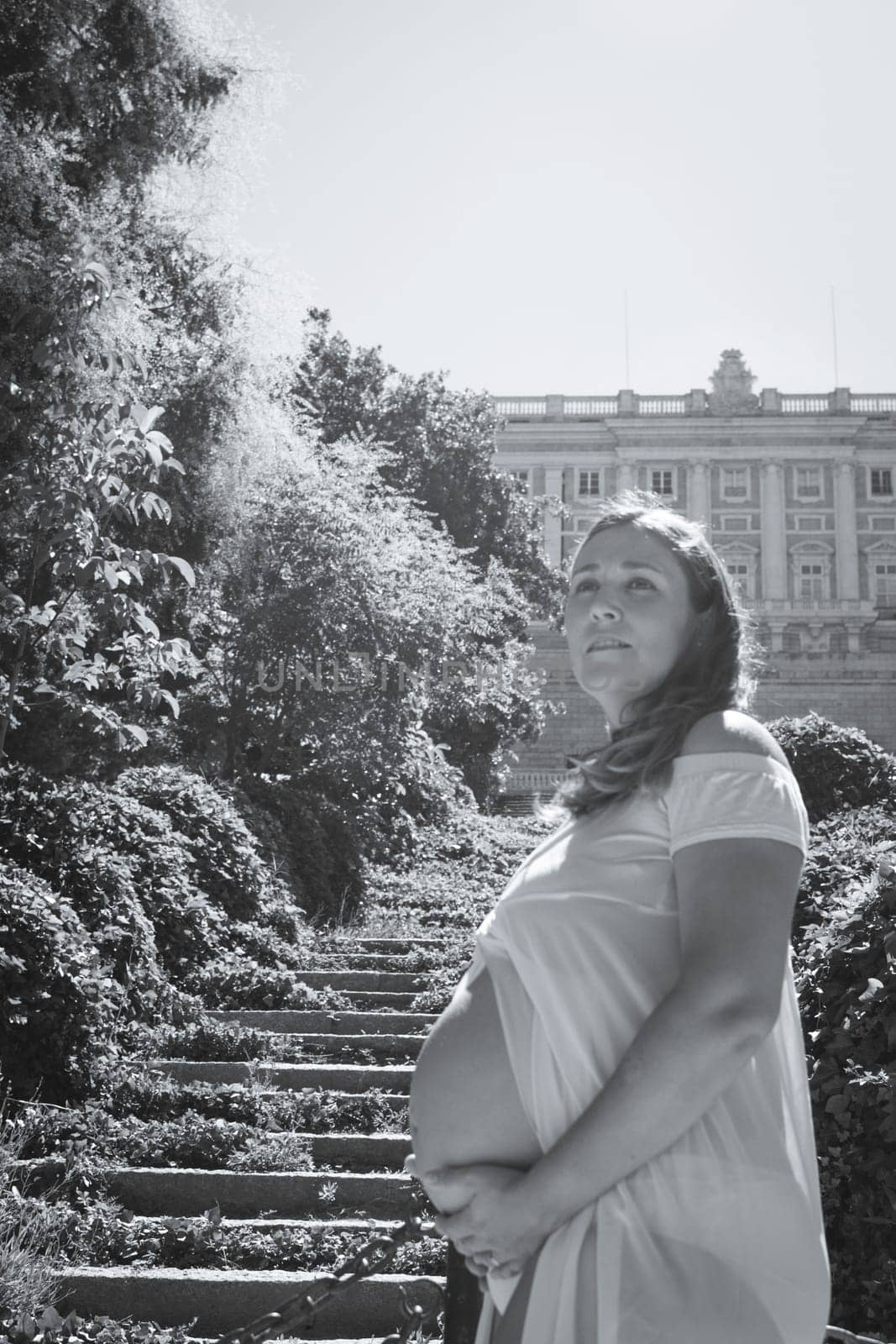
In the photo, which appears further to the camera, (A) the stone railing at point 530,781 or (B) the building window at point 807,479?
(B) the building window at point 807,479

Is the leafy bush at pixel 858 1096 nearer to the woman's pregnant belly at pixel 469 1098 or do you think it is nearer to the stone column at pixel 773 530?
the woman's pregnant belly at pixel 469 1098

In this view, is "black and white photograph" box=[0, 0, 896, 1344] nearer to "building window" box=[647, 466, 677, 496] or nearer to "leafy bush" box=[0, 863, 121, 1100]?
"leafy bush" box=[0, 863, 121, 1100]

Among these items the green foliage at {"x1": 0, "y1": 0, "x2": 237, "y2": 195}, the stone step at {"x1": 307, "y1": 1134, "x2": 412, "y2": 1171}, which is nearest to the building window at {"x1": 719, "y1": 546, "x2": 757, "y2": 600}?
the green foliage at {"x1": 0, "y1": 0, "x2": 237, "y2": 195}

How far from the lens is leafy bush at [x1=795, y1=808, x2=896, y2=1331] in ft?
11.6

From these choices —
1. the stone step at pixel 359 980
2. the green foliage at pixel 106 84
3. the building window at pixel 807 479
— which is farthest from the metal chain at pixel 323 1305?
the building window at pixel 807 479

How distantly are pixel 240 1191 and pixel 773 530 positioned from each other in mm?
52337

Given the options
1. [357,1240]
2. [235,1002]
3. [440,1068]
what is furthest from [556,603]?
[440,1068]

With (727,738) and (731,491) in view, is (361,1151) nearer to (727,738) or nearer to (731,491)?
(727,738)

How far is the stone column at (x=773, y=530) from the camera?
5397 centimetres

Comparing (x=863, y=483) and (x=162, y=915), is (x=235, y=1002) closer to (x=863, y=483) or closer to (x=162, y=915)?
(x=162, y=915)

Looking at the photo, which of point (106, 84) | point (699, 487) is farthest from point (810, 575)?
point (106, 84)

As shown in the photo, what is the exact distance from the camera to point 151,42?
10.1m

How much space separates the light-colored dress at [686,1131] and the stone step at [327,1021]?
6170 millimetres

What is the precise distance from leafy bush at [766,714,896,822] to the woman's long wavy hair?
476 inches
